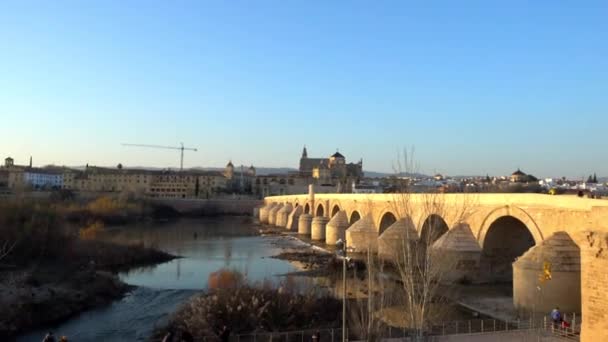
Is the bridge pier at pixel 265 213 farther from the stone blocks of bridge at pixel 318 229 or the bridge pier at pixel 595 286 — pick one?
the bridge pier at pixel 595 286

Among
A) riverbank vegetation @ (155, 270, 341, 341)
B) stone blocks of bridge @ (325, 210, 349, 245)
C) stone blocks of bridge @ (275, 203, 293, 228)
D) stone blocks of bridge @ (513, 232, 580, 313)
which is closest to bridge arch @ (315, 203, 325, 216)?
stone blocks of bridge @ (275, 203, 293, 228)

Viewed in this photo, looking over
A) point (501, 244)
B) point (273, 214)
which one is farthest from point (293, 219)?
point (501, 244)

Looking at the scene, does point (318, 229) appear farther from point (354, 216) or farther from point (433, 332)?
point (433, 332)

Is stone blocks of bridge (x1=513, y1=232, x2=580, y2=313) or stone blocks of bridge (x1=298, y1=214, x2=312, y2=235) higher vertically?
stone blocks of bridge (x1=513, y1=232, x2=580, y2=313)

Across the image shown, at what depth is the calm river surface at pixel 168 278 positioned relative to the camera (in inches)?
532

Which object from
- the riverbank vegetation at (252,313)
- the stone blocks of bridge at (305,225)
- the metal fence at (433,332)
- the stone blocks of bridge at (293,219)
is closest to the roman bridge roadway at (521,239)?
the metal fence at (433,332)

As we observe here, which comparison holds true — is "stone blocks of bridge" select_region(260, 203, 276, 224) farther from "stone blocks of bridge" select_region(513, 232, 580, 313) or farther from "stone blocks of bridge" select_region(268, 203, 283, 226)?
"stone blocks of bridge" select_region(513, 232, 580, 313)

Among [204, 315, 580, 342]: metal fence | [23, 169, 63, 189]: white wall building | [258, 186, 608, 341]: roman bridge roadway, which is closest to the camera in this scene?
[258, 186, 608, 341]: roman bridge roadway

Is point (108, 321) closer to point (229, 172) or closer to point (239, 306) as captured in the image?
point (239, 306)

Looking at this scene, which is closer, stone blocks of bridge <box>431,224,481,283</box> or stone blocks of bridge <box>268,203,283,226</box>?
stone blocks of bridge <box>431,224,481,283</box>

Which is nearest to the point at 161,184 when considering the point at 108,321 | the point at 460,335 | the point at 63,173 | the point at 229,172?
the point at 63,173

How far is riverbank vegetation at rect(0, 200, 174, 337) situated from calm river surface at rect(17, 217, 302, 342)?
664mm

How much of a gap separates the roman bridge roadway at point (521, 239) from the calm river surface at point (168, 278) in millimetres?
5156

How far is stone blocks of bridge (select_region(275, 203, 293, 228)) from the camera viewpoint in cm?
5134
